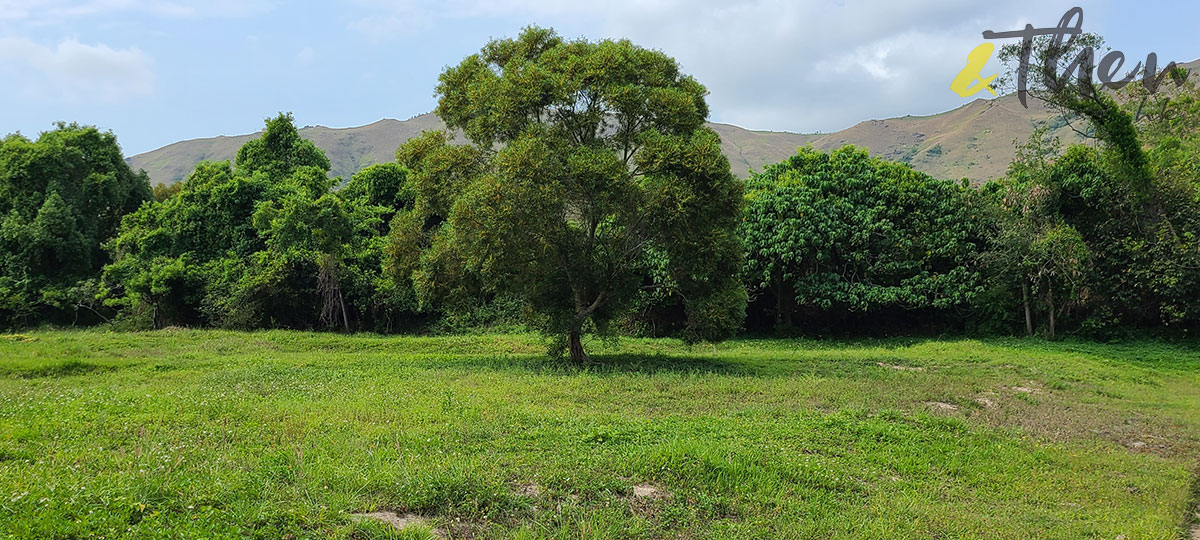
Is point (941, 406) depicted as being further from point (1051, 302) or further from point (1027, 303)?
point (1027, 303)

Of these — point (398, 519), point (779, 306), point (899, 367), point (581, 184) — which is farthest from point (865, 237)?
point (398, 519)

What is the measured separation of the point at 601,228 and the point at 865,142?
12069 cm

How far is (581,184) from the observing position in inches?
501

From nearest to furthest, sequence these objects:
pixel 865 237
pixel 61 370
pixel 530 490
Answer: pixel 530 490 → pixel 61 370 → pixel 865 237

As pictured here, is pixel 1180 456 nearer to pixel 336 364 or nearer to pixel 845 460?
pixel 845 460

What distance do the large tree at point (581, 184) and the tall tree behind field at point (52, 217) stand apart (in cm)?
1964

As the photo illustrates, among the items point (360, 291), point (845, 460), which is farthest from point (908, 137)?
point (845, 460)

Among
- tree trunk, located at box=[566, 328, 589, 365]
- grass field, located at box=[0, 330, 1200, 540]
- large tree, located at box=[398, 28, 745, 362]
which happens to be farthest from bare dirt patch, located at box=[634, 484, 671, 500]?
tree trunk, located at box=[566, 328, 589, 365]

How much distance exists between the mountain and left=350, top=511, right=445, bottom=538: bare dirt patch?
229 feet

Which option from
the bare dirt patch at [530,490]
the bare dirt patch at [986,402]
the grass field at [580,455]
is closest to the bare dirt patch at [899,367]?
the grass field at [580,455]

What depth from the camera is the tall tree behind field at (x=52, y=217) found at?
2538 centimetres

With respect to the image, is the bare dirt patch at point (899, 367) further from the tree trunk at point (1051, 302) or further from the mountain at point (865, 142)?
the mountain at point (865, 142)

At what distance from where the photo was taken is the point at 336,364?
46.5 ft

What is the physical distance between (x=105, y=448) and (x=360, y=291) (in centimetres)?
1733
